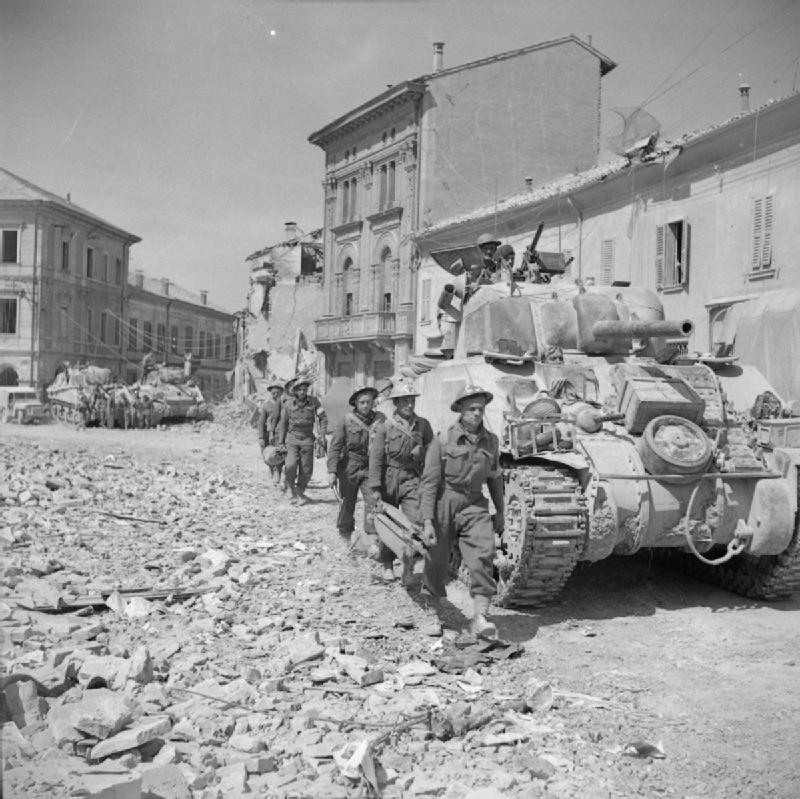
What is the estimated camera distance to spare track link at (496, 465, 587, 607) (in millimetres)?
6281

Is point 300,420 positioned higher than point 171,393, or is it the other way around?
point 171,393

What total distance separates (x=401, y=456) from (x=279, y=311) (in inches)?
1224

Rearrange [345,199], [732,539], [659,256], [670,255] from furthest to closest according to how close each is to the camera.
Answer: [345,199], [659,256], [670,255], [732,539]

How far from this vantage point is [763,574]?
23.5ft

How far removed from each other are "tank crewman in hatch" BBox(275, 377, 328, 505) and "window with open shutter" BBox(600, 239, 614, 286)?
9802 mm

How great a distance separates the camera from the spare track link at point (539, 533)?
6.28 metres

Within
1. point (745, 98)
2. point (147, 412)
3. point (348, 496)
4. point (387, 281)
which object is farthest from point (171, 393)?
point (348, 496)

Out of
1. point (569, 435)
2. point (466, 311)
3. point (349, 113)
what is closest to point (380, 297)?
point (349, 113)

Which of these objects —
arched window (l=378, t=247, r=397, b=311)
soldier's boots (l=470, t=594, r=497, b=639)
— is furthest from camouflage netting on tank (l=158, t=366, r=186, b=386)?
soldier's boots (l=470, t=594, r=497, b=639)

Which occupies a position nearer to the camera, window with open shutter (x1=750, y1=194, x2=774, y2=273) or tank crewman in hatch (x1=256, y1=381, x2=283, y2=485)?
tank crewman in hatch (x1=256, y1=381, x2=283, y2=485)

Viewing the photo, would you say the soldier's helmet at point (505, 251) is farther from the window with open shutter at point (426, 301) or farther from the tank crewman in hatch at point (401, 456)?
the window with open shutter at point (426, 301)

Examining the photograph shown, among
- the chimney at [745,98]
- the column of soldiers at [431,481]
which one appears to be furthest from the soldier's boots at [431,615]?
the chimney at [745,98]

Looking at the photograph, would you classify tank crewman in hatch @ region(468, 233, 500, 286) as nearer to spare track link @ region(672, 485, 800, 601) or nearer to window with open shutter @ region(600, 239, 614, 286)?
spare track link @ region(672, 485, 800, 601)

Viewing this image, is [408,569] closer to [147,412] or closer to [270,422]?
[270,422]
